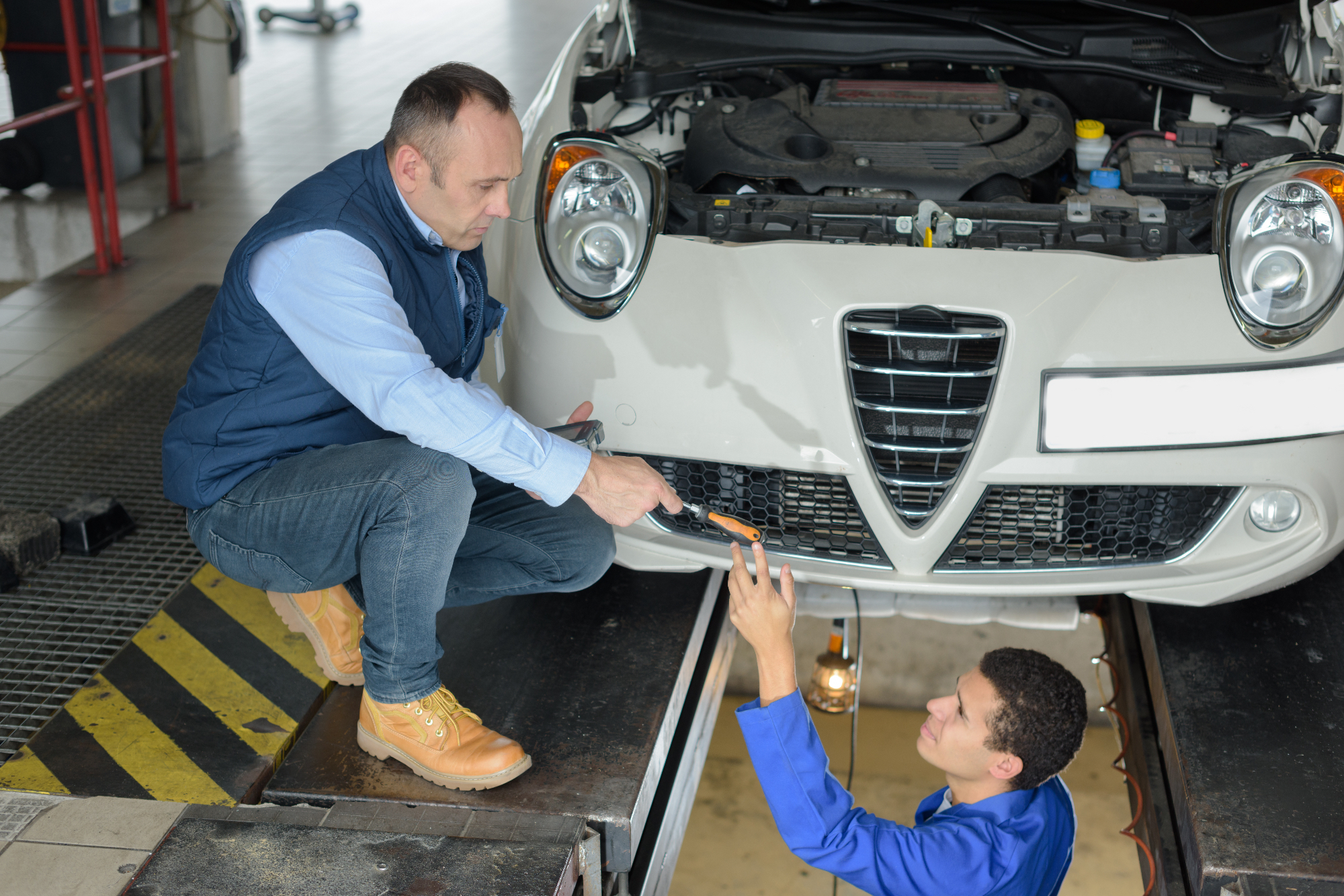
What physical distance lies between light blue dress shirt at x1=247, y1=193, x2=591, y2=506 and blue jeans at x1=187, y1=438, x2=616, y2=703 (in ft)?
0.27

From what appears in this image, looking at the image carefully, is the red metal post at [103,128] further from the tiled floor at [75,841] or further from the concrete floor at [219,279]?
the tiled floor at [75,841]

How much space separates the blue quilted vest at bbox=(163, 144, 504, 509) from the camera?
6.50 feet

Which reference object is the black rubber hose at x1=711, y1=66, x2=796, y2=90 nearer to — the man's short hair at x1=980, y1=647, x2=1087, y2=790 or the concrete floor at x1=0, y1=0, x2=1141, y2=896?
the man's short hair at x1=980, y1=647, x2=1087, y2=790

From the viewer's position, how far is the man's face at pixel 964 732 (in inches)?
77.8

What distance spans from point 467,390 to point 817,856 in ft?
3.06

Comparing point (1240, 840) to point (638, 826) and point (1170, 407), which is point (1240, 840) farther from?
point (638, 826)

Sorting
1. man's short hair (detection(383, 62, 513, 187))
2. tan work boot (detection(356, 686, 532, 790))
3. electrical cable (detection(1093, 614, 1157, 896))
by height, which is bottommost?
electrical cable (detection(1093, 614, 1157, 896))

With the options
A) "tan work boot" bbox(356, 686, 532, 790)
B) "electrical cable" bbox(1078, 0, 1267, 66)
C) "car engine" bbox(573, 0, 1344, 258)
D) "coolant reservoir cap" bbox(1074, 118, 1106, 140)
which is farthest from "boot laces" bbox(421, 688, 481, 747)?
"electrical cable" bbox(1078, 0, 1267, 66)

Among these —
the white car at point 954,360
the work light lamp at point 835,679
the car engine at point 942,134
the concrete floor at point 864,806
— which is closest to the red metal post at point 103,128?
the car engine at point 942,134

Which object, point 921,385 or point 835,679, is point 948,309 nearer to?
point 921,385

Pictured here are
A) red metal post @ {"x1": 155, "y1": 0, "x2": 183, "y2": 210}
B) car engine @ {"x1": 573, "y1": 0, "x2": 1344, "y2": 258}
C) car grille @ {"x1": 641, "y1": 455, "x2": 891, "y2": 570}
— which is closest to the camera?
car grille @ {"x1": 641, "y1": 455, "x2": 891, "y2": 570}

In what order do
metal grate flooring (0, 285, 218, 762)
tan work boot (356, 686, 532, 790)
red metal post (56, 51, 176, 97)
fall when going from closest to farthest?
tan work boot (356, 686, 532, 790) < metal grate flooring (0, 285, 218, 762) < red metal post (56, 51, 176, 97)

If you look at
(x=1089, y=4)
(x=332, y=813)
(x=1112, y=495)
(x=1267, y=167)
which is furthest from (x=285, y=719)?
(x=1089, y=4)

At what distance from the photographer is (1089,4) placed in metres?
2.99
